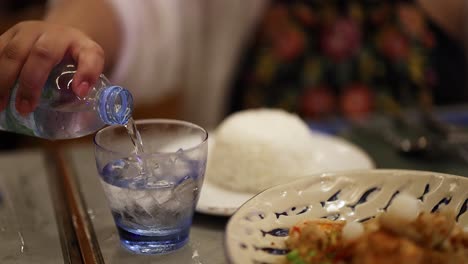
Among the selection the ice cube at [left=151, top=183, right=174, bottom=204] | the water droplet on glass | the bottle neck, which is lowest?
the water droplet on glass

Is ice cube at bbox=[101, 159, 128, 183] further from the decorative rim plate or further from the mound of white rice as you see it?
the mound of white rice

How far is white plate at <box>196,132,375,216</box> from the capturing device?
0.97 meters

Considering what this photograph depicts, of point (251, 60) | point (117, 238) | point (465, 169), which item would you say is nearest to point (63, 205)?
point (117, 238)

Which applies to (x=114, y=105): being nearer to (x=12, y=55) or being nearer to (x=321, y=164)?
(x=12, y=55)

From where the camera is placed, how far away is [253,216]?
74 cm

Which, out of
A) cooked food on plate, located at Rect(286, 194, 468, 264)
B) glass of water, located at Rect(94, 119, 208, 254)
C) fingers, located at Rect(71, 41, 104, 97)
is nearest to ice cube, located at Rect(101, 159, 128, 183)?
glass of water, located at Rect(94, 119, 208, 254)

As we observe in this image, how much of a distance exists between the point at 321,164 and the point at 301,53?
744 mm

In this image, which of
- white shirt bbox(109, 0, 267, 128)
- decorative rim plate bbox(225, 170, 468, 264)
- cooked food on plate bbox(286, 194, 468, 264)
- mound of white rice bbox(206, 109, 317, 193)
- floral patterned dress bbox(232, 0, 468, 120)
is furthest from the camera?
floral patterned dress bbox(232, 0, 468, 120)

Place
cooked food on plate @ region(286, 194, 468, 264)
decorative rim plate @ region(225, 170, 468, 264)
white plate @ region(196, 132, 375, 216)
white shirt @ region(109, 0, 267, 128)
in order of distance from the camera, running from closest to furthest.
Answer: cooked food on plate @ region(286, 194, 468, 264) < decorative rim plate @ region(225, 170, 468, 264) < white plate @ region(196, 132, 375, 216) < white shirt @ region(109, 0, 267, 128)

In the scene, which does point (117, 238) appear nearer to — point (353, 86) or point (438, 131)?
point (438, 131)

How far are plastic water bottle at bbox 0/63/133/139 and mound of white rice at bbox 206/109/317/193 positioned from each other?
0.31 metres

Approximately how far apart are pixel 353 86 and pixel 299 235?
129 cm

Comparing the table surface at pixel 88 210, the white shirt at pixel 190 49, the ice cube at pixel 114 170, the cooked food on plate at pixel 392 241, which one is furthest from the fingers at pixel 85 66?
the white shirt at pixel 190 49

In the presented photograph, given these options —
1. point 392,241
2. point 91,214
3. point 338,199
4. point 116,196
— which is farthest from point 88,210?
point 392,241
